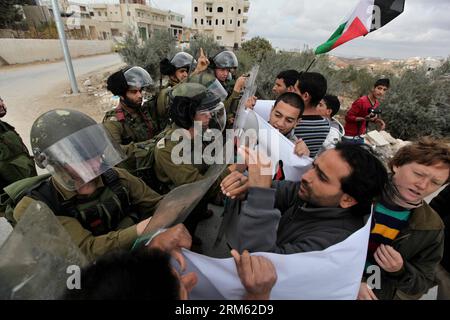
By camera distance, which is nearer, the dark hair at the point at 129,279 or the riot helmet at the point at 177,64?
the dark hair at the point at 129,279

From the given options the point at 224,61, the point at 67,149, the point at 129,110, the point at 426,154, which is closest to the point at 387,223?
the point at 426,154

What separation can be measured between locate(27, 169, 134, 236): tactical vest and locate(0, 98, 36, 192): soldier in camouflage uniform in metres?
1.30

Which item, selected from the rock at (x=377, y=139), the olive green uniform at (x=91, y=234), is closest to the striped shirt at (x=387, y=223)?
the olive green uniform at (x=91, y=234)

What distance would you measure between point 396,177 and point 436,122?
991 cm

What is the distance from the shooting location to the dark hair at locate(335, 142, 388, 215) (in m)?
1.25

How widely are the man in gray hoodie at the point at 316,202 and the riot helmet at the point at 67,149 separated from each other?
81 centimetres

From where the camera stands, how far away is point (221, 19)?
166 ft

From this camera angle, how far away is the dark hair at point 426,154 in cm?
144

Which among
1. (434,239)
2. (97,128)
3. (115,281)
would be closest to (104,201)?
(97,128)

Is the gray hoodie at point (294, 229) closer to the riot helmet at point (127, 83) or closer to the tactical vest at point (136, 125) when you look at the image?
the tactical vest at point (136, 125)

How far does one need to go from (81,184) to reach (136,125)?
2.00 meters

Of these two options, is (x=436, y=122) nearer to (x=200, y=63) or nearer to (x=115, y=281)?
(x=200, y=63)

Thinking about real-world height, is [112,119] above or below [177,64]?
below

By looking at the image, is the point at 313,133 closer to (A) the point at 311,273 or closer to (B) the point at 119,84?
(A) the point at 311,273
